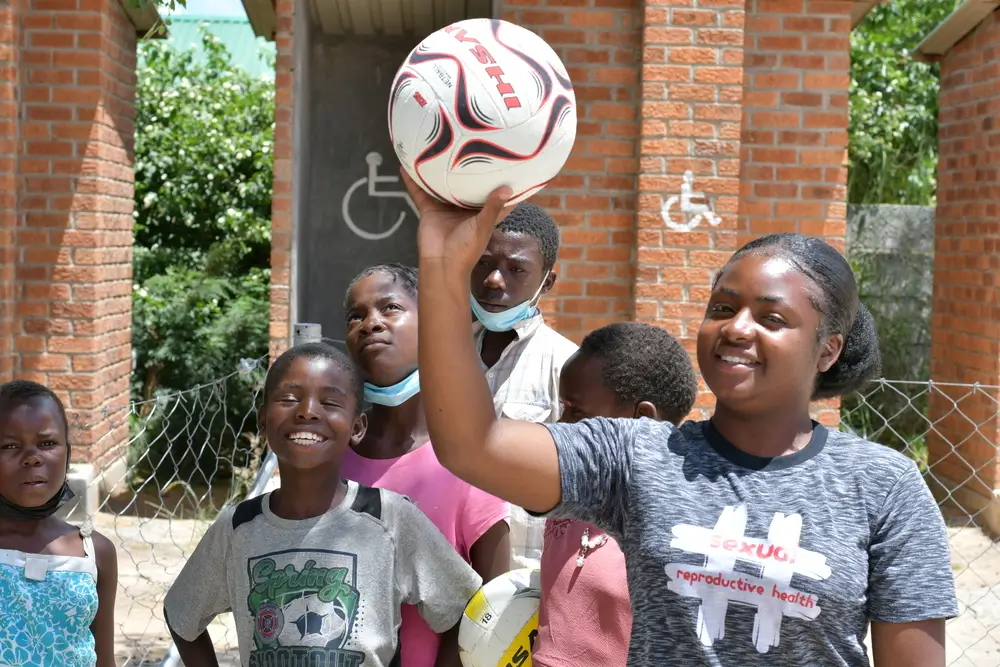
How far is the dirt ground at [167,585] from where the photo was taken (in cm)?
482

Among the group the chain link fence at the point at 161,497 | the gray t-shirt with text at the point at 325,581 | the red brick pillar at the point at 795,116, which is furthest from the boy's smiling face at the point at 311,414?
the red brick pillar at the point at 795,116

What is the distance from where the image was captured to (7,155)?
592cm

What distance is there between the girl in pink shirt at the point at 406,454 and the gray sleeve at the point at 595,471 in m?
0.82

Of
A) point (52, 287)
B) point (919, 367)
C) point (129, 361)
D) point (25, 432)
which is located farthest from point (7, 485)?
point (919, 367)

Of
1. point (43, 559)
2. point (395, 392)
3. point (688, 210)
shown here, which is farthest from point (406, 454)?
point (688, 210)

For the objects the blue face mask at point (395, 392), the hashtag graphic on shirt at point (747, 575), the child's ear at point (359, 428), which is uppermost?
the blue face mask at point (395, 392)

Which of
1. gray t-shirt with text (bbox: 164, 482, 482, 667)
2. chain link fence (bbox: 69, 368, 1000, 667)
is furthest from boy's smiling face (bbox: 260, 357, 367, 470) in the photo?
chain link fence (bbox: 69, 368, 1000, 667)

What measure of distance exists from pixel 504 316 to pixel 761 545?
1517 millimetres

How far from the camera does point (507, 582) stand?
2426mm

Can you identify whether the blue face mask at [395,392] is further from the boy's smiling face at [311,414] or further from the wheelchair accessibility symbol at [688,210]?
the wheelchair accessibility symbol at [688,210]

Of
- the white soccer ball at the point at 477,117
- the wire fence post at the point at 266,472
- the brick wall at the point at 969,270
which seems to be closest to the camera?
the white soccer ball at the point at 477,117

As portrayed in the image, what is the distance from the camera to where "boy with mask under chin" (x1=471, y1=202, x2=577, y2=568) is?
3.01 metres

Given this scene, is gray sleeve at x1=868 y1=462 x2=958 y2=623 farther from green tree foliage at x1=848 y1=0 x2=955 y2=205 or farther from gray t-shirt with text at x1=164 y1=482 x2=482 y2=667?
green tree foliage at x1=848 y1=0 x2=955 y2=205

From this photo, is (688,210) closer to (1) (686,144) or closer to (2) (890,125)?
(1) (686,144)
